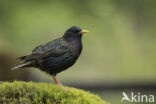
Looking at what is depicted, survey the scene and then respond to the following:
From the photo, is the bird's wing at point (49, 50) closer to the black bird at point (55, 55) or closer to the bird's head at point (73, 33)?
the black bird at point (55, 55)

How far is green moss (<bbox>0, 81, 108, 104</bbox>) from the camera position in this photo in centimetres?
566

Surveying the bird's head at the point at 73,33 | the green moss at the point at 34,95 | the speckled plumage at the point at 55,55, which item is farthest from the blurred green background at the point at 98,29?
the green moss at the point at 34,95

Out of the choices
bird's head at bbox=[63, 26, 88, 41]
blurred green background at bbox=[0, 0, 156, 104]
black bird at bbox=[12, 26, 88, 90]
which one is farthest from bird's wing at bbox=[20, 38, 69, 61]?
blurred green background at bbox=[0, 0, 156, 104]

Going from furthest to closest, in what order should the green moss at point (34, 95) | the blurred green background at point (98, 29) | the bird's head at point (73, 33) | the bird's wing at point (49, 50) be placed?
the blurred green background at point (98, 29) → the bird's head at point (73, 33) → the bird's wing at point (49, 50) → the green moss at point (34, 95)

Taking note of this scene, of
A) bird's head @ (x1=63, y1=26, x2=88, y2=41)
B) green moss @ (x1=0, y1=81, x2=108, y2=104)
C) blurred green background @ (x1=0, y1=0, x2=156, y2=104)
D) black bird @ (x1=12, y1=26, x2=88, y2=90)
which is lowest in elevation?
green moss @ (x1=0, y1=81, x2=108, y2=104)

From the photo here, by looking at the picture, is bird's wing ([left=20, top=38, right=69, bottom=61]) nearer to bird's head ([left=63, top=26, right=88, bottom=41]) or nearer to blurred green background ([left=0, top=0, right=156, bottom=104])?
bird's head ([left=63, top=26, right=88, bottom=41])

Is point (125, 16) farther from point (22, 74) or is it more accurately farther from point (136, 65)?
point (22, 74)

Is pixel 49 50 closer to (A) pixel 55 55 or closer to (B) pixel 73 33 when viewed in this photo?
(A) pixel 55 55

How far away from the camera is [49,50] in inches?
250

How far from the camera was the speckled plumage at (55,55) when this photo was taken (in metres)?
6.35

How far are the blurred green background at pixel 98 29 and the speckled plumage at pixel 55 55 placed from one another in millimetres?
9903

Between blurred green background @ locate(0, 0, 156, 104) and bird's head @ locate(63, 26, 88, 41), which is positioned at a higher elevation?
blurred green background @ locate(0, 0, 156, 104)

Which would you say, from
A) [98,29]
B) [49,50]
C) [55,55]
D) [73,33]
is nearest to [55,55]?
[55,55]

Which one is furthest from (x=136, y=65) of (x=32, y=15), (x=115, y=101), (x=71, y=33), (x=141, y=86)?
(x=71, y=33)
